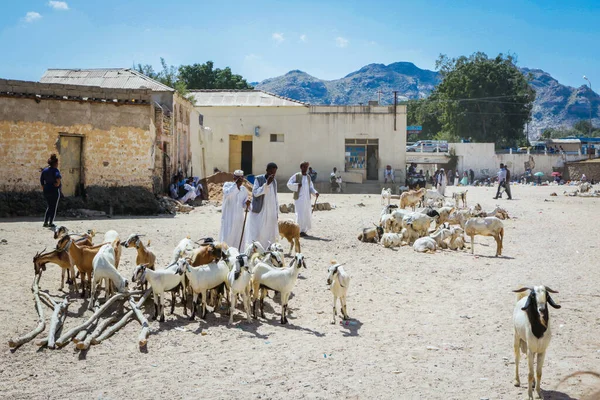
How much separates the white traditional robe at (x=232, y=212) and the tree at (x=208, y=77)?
44.8 metres

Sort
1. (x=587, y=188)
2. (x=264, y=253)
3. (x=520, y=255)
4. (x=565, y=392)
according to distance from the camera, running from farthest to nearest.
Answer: (x=587, y=188) → (x=520, y=255) → (x=264, y=253) → (x=565, y=392)

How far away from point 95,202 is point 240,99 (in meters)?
17.9

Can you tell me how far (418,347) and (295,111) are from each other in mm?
28088

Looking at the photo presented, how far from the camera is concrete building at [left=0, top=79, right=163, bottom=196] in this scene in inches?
663

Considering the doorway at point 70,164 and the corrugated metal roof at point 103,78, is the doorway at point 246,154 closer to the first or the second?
the corrugated metal roof at point 103,78

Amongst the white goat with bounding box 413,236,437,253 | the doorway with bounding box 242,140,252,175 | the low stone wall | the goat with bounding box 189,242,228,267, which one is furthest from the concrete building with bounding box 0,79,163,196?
the doorway with bounding box 242,140,252,175

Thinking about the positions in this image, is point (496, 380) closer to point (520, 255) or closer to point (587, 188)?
point (520, 255)

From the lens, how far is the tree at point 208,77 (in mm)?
53812

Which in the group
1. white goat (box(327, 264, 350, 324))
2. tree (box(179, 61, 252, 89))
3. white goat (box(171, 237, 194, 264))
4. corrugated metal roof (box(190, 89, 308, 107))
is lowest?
white goat (box(327, 264, 350, 324))

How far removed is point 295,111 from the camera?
3356 centimetres

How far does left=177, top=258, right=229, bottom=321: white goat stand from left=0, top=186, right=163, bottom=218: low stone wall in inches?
447

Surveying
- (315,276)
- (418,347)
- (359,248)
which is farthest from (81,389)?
(359,248)

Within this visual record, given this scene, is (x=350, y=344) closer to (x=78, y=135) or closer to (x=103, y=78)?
(x=78, y=135)

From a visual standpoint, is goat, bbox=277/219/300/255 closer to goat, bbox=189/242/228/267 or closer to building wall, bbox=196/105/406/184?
goat, bbox=189/242/228/267
